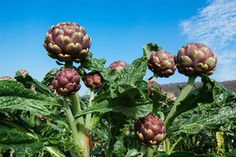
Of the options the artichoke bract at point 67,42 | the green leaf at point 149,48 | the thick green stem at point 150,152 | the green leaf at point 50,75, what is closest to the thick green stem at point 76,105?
the artichoke bract at point 67,42

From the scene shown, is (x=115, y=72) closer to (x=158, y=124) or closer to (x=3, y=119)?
(x=158, y=124)

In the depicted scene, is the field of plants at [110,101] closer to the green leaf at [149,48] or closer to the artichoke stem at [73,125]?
the artichoke stem at [73,125]

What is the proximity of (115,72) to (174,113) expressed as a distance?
1.16ft

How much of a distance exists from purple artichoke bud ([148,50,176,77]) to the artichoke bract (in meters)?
0.41

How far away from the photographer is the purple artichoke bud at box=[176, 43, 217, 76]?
204cm

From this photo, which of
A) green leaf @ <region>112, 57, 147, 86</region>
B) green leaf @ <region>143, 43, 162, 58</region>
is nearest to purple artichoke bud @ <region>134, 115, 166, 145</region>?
green leaf @ <region>112, 57, 147, 86</region>

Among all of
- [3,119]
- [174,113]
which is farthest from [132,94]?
[3,119]

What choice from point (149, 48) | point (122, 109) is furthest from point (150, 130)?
point (149, 48)

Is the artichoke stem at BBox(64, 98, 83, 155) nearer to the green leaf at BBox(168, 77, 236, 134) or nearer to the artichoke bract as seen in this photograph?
the artichoke bract

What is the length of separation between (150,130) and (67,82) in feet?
1.27

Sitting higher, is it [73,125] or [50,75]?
Result: [50,75]

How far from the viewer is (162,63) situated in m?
2.32

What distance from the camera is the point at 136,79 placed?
6.91 feet

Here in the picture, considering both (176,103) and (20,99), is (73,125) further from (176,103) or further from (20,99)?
(176,103)
